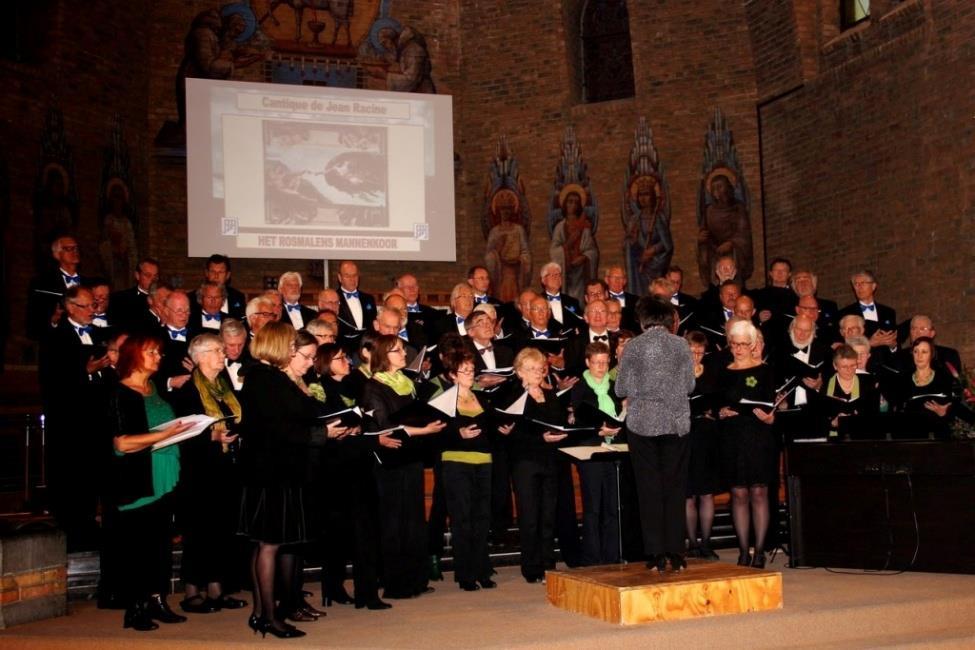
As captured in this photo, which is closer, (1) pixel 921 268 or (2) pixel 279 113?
(1) pixel 921 268

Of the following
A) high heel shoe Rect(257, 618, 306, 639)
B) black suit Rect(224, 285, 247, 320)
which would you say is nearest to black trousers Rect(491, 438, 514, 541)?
high heel shoe Rect(257, 618, 306, 639)

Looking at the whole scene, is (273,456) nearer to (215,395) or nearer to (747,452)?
(215,395)

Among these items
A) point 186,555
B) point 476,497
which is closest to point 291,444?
point 186,555

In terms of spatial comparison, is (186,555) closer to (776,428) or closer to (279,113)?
(776,428)

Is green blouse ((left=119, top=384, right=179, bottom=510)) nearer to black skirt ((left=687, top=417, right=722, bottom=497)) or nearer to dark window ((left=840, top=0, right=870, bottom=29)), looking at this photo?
black skirt ((left=687, top=417, right=722, bottom=497))

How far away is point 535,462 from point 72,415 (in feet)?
9.68

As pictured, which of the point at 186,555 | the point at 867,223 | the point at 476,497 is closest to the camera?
the point at 186,555

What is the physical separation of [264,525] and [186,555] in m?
1.13

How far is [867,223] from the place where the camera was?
12703 mm

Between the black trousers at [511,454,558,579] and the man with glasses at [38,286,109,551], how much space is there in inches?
104

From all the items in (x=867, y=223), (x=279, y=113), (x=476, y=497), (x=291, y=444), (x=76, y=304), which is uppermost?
(x=279, y=113)

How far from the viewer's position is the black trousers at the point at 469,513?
249 inches

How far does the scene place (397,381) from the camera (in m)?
6.13

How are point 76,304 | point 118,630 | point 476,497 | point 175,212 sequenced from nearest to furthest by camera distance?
point 118,630 < point 476,497 < point 76,304 < point 175,212
